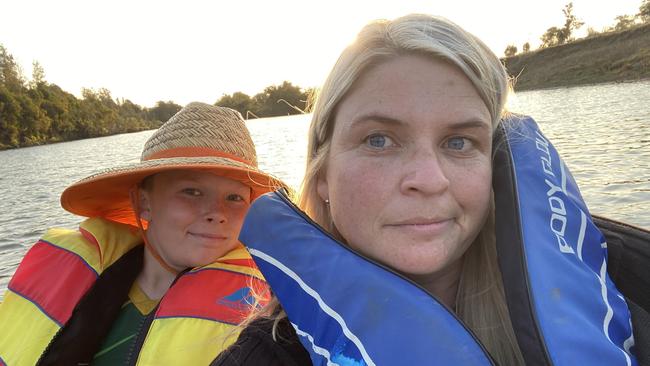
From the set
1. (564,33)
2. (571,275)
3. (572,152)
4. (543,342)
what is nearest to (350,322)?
(543,342)

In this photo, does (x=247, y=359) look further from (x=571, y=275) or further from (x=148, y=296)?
(x=148, y=296)

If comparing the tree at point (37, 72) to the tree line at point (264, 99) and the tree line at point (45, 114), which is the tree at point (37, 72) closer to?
the tree line at point (45, 114)

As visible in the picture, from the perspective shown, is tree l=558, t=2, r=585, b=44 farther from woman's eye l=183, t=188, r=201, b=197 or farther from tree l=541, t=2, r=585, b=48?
woman's eye l=183, t=188, r=201, b=197

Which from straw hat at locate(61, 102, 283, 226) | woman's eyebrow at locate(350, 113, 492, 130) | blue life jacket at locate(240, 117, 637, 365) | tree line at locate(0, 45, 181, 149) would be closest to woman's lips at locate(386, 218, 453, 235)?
blue life jacket at locate(240, 117, 637, 365)

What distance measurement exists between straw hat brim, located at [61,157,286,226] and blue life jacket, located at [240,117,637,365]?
27.4 inches

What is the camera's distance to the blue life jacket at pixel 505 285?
1.11 metres

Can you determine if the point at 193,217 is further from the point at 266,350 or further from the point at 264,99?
the point at 264,99

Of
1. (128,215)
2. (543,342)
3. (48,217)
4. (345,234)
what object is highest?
(345,234)

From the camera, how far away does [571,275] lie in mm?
1275

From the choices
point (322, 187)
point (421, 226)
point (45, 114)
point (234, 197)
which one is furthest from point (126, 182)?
point (45, 114)

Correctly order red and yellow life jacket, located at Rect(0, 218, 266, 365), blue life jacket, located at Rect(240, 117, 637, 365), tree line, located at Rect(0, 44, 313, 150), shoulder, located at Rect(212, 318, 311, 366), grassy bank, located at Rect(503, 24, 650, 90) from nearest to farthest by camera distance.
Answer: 1. blue life jacket, located at Rect(240, 117, 637, 365)
2. shoulder, located at Rect(212, 318, 311, 366)
3. red and yellow life jacket, located at Rect(0, 218, 266, 365)
4. grassy bank, located at Rect(503, 24, 650, 90)
5. tree line, located at Rect(0, 44, 313, 150)

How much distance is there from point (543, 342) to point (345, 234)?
1.73 ft

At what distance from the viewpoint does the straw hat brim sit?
219cm

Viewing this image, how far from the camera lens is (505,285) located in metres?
1.28
